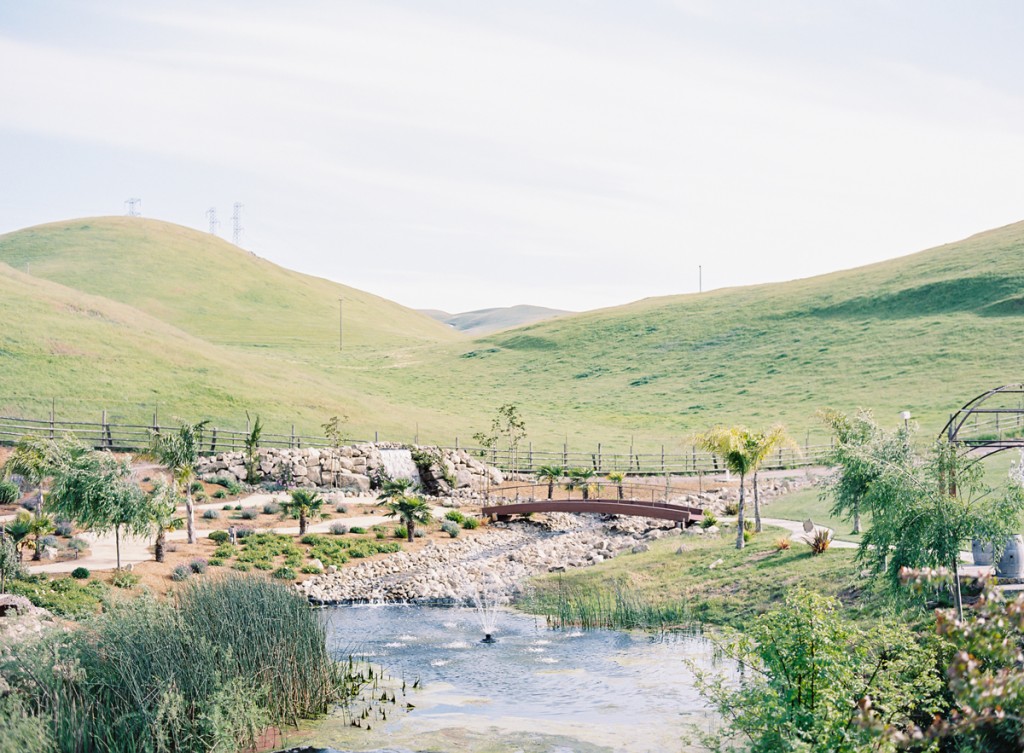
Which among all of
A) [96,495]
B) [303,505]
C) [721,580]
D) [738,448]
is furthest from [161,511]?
[738,448]

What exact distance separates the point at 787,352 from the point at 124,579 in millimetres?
80626

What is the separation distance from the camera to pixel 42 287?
3629 inches

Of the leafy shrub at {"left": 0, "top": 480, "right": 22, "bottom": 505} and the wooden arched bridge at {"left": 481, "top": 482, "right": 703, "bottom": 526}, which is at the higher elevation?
the leafy shrub at {"left": 0, "top": 480, "right": 22, "bottom": 505}

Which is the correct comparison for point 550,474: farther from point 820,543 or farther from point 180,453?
point 820,543

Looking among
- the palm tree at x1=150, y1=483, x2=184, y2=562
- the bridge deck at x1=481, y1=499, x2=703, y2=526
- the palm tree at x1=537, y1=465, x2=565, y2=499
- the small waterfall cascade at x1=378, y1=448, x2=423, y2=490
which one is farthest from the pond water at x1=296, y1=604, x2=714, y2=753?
the small waterfall cascade at x1=378, y1=448, x2=423, y2=490

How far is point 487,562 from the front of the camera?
116ft

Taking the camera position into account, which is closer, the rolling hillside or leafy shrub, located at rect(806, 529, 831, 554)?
leafy shrub, located at rect(806, 529, 831, 554)

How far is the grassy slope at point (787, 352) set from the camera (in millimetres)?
78750

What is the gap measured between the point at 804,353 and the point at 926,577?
305 ft

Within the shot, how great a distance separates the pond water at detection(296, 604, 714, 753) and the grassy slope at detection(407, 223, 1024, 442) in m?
48.0

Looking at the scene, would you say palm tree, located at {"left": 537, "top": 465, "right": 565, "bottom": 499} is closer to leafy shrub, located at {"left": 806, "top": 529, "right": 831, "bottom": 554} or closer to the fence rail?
the fence rail

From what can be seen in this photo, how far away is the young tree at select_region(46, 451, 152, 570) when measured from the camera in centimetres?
2767

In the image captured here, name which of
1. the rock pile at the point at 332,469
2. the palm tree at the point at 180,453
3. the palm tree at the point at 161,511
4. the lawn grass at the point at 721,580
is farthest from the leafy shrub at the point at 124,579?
the rock pile at the point at 332,469

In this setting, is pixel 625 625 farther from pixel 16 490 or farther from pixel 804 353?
pixel 804 353
